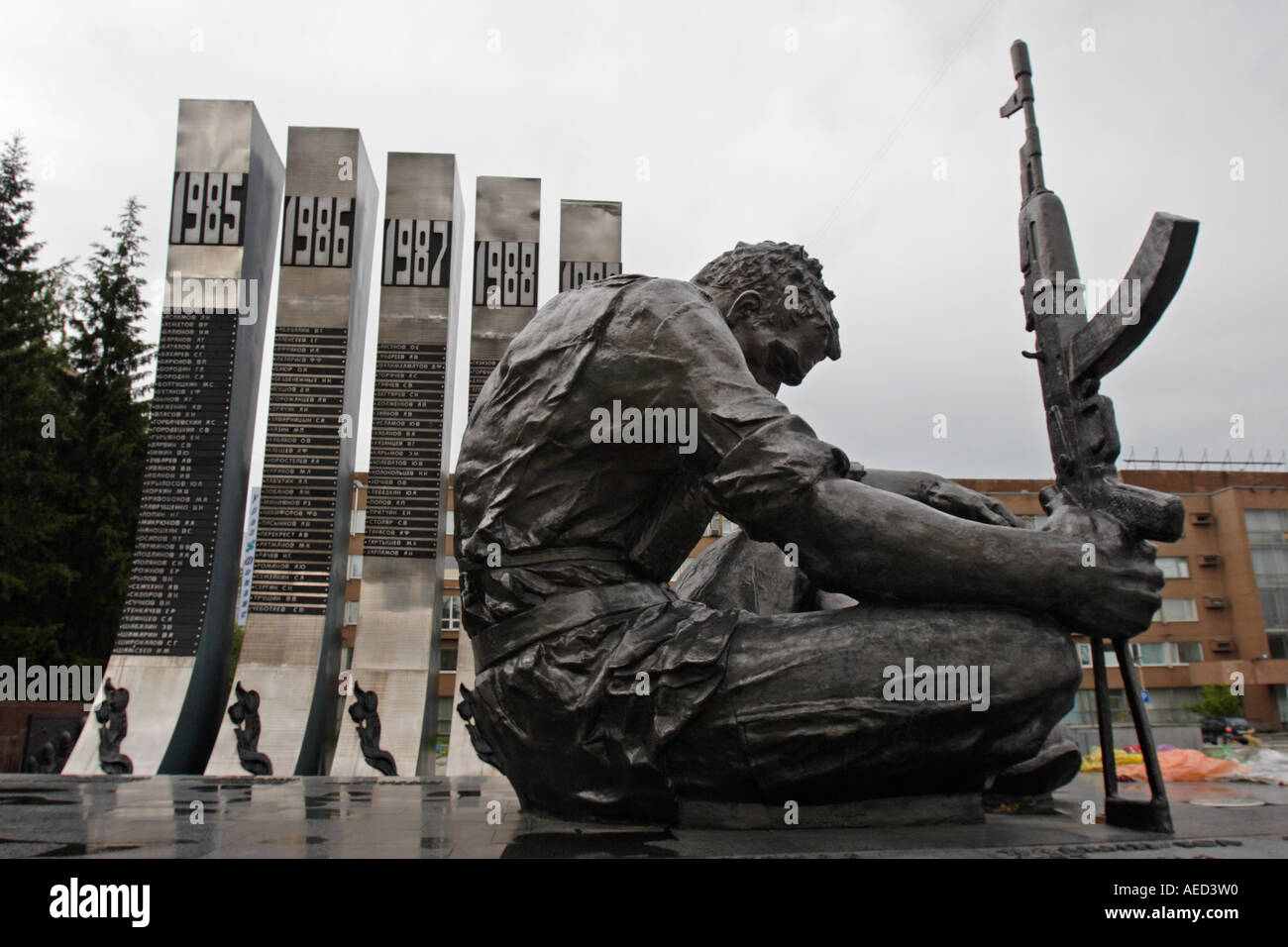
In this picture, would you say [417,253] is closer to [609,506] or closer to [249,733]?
[249,733]

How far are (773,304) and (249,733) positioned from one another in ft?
33.0

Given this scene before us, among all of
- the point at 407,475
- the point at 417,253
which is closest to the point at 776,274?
the point at 407,475

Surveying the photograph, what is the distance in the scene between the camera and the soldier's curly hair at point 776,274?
7.97 ft

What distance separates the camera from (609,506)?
2102mm

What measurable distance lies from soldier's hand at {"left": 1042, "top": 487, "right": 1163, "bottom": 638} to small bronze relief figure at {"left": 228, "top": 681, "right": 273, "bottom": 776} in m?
10.2

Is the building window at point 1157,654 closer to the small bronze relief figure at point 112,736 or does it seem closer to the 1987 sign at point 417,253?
the 1987 sign at point 417,253

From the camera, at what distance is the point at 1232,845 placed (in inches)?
62.2

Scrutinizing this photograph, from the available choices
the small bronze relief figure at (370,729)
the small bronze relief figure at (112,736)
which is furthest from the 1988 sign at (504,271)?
the small bronze relief figure at (112,736)

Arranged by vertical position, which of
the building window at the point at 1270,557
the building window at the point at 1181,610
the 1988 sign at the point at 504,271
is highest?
the 1988 sign at the point at 504,271

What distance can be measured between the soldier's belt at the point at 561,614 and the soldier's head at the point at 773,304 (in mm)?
820
